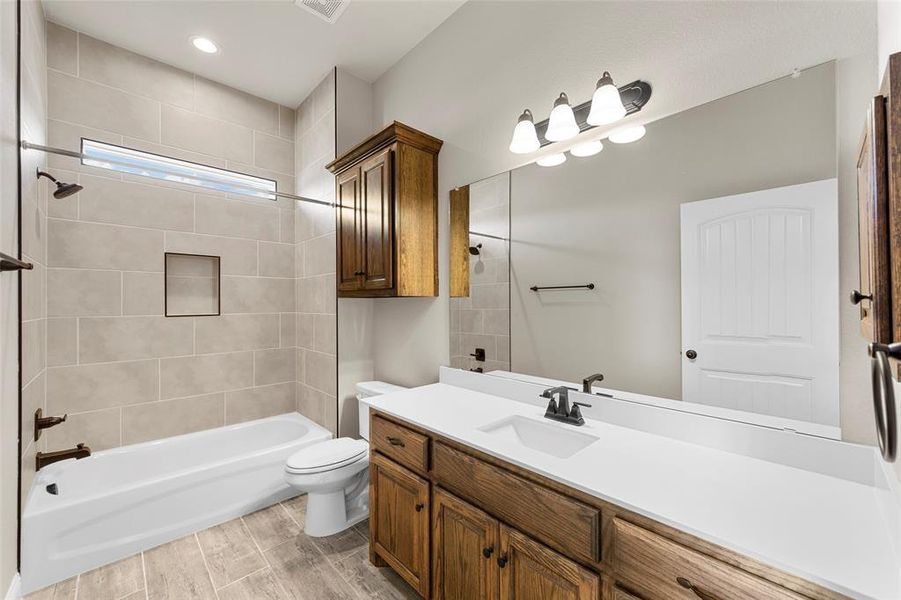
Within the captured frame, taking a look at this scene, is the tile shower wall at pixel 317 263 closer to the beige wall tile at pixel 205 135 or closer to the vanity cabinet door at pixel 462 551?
the beige wall tile at pixel 205 135

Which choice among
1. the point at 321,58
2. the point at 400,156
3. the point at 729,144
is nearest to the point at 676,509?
the point at 729,144

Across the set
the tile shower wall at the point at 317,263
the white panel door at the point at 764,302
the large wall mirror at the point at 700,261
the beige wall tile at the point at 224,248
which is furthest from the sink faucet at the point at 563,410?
the beige wall tile at the point at 224,248

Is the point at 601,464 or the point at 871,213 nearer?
the point at 871,213

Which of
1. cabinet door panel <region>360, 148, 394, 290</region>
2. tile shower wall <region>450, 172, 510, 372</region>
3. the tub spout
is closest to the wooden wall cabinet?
cabinet door panel <region>360, 148, 394, 290</region>

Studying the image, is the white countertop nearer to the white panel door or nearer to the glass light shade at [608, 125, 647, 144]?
the white panel door

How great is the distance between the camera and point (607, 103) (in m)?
1.42

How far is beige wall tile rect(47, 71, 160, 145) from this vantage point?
2.34 meters

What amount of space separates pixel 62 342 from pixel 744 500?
3.45 metres

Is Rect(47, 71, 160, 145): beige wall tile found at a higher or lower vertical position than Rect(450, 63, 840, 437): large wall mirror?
higher

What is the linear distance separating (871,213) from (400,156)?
1.97 metres

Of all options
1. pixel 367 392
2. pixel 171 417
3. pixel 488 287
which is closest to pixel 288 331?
pixel 171 417

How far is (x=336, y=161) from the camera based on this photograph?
2613 mm

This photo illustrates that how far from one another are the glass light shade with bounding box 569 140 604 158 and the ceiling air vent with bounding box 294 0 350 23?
5.27ft

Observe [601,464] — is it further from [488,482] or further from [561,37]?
[561,37]
